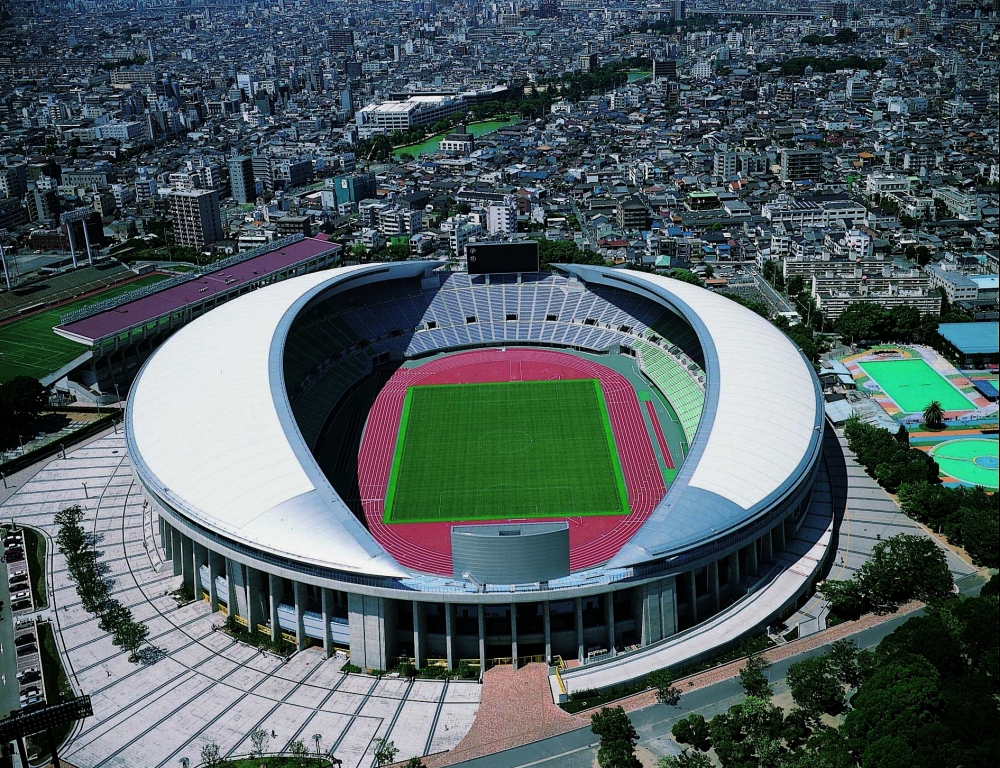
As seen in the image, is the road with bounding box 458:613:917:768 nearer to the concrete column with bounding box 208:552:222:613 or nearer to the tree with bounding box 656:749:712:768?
the tree with bounding box 656:749:712:768

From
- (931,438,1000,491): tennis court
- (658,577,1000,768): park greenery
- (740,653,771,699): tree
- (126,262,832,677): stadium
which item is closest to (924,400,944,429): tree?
(931,438,1000,491): tennis court

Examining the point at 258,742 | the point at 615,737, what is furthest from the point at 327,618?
the point at 615,737

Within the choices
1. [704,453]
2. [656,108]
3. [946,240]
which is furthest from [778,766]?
[656,108]

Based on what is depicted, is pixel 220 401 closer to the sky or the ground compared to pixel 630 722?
closer to the sky

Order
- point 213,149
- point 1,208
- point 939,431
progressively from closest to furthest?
point 939,431 → point 1,208 → point 213,149

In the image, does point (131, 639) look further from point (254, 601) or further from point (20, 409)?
point (20, 409)

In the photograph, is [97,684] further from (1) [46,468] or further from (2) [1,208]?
(2) [1,208]
